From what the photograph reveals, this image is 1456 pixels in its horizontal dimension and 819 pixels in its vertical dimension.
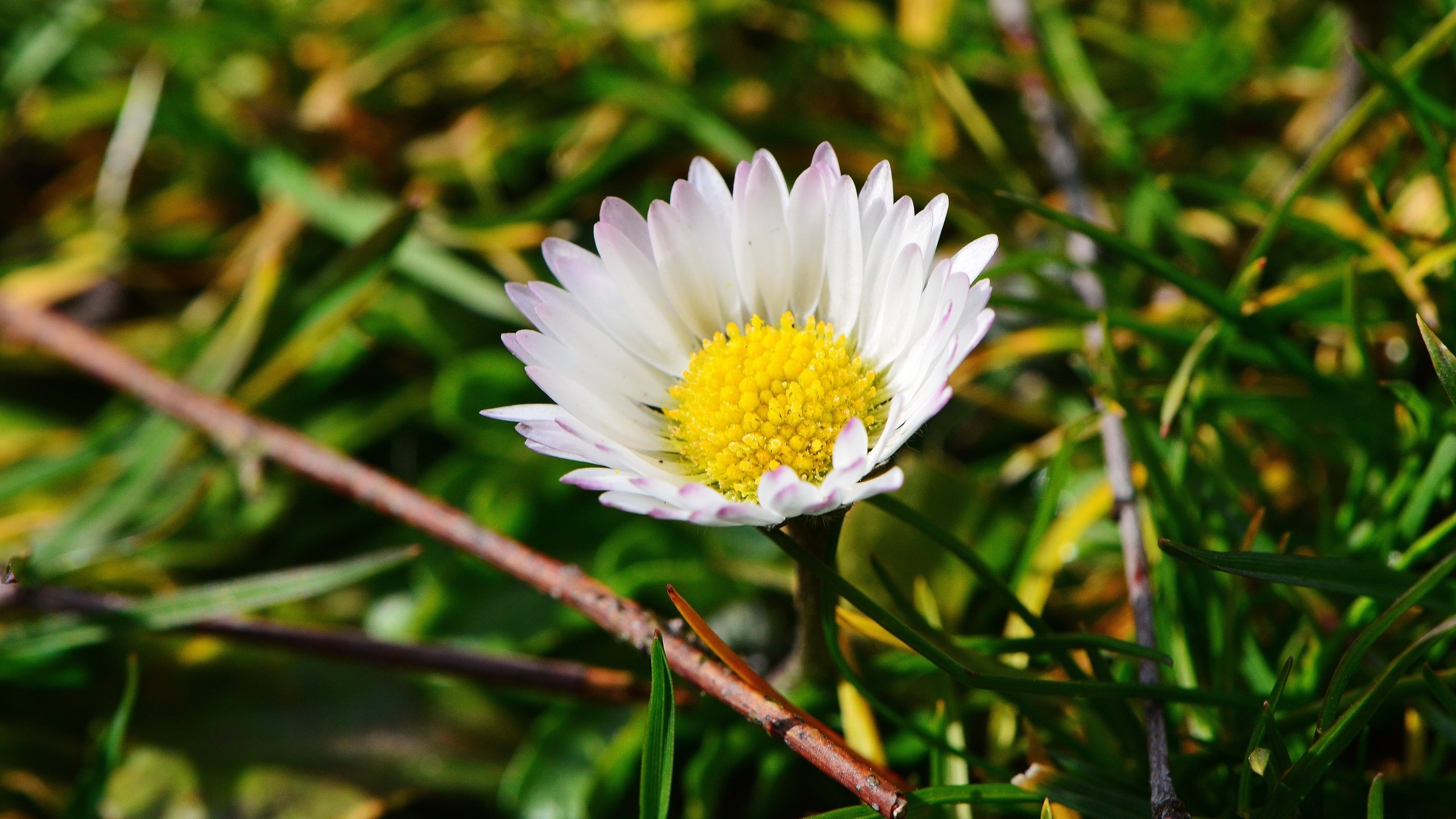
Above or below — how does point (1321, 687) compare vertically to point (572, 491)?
below

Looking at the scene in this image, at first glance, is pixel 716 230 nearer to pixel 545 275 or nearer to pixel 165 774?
pixel 545 275

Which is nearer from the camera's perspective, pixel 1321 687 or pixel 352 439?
pixel 1321 687

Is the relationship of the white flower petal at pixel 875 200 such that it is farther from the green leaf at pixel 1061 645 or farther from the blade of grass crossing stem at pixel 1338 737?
the blade of grass crossing stem at pixel 1338 737

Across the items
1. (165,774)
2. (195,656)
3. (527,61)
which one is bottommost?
(165,774)

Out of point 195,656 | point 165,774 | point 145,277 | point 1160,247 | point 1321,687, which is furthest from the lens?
point 145,277

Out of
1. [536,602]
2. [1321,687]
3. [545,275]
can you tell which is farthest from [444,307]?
[1321,687]

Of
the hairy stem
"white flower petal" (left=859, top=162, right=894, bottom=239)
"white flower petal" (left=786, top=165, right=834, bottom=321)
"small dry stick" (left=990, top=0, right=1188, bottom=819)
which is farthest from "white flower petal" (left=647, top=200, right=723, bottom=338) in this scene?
"small dry stick" (left=990, top=0, right=1188, bottom=819)

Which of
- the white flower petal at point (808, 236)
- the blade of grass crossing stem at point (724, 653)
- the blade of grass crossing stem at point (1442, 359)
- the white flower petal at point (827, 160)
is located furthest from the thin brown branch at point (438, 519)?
the blade of grass crossing stem at point (1442, 359)
